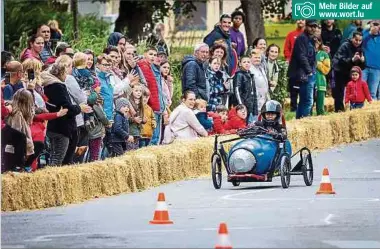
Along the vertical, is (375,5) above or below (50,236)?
above

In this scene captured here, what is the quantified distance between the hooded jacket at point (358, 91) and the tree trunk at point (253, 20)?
851cm

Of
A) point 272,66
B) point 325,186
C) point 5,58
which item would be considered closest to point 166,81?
point 272,66

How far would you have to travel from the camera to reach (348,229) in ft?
60.5

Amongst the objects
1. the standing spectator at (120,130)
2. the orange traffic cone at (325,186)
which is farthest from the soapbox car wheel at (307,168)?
the standing spectator at (120,130)

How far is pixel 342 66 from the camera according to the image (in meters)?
37.7

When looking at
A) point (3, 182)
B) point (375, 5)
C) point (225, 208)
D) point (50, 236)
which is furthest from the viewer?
point (375, 5)

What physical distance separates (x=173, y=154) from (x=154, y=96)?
8.65ft

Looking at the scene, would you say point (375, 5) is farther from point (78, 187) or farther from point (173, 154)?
point (78, 187)

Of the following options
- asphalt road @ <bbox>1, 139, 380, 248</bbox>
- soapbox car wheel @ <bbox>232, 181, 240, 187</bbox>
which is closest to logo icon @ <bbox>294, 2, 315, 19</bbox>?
asphalt road @ <bbox>1, 139, 380, 248</bbox>

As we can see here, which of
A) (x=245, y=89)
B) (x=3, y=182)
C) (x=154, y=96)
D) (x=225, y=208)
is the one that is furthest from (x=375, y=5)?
(x=3, y=182)

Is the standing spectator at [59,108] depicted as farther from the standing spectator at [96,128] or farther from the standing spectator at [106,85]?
the standing spectator at [106,85]

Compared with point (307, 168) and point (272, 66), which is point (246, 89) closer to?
point (272, 66)

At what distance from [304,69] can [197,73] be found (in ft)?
18.4

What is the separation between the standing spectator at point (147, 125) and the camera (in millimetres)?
26672
